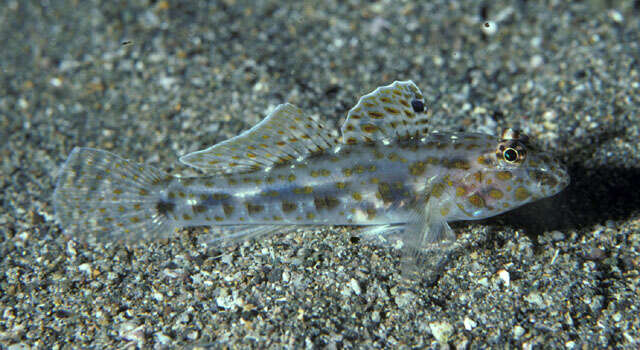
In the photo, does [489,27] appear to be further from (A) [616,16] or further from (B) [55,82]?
(B) [55,82]

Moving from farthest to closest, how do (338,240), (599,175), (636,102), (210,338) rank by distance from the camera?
(636,102)
(599,175)
(338,240)
(210,338)

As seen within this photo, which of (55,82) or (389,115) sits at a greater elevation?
(55,82)

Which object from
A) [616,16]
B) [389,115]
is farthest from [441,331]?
[616,16]

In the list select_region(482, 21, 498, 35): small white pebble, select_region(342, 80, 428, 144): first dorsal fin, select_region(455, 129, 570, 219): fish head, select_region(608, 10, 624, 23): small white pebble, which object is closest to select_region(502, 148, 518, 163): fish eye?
select_region(455, 129, 570, 219): fish head

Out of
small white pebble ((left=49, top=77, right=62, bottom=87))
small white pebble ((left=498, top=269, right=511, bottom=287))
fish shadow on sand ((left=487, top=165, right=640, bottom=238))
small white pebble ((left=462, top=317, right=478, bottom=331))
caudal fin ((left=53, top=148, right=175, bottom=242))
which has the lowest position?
small white pebble ((left=462, top=317, right=478, bottom=331))

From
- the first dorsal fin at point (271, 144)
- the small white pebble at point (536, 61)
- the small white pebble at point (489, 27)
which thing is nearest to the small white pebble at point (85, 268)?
the first dorsal fin at point (271, 144)

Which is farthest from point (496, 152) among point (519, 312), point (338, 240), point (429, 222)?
point (338, 240)

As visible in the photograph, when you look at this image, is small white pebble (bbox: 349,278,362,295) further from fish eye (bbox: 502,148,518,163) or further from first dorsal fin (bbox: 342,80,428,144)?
fish eye (bbox: 502,148,518,163)

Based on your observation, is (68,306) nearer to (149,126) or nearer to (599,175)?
(149,126)
